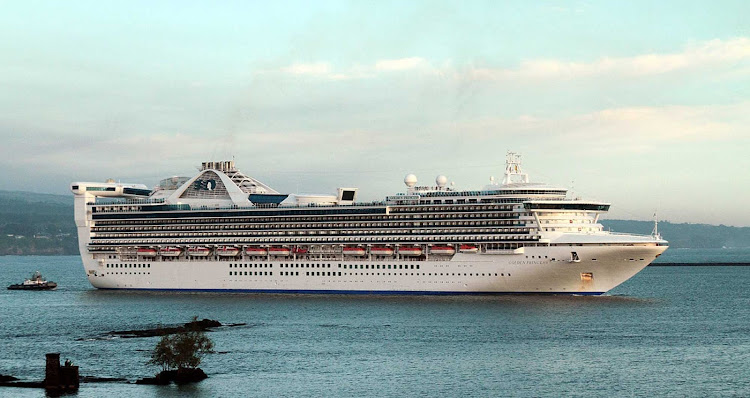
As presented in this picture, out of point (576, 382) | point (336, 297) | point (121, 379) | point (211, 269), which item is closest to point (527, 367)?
point (576, 382)

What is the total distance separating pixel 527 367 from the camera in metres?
49.7

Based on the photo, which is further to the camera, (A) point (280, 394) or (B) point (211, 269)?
(B) point (211, 269)

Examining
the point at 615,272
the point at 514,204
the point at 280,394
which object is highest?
the point at 514,204

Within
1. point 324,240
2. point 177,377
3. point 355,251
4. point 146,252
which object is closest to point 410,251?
point 355,251

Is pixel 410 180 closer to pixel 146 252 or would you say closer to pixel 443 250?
pixel 443 250

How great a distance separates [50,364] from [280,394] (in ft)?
35.6

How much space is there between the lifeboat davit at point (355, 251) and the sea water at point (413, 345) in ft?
13.3

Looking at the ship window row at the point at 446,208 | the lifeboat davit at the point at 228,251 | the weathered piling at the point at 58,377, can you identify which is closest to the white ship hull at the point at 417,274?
the lifeboat davit at the point at 228,251

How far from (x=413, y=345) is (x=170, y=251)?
4262 cm

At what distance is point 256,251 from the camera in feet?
293

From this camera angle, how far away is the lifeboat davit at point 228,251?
90.1 metres

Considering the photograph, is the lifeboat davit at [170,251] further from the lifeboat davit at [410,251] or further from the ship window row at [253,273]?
the lifeboat davit at [410,251]

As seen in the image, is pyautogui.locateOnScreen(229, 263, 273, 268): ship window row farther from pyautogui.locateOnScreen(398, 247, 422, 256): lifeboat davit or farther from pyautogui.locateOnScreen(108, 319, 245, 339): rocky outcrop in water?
pyautogui.locateOnScreen(108, 319, 245, 339): rocky outcrop in water

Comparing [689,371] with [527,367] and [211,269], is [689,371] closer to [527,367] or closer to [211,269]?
[527,367]
